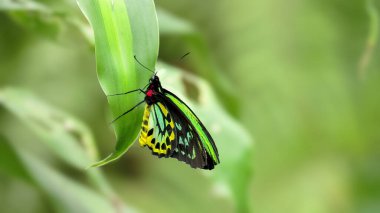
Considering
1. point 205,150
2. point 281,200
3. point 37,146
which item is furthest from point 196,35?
point 281,200

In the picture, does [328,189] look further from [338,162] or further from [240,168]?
[240,168]

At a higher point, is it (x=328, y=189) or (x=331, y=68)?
(x=331, y=68)

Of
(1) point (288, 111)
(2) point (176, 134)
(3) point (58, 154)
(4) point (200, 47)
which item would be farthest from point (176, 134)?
(1) point (288, 111)

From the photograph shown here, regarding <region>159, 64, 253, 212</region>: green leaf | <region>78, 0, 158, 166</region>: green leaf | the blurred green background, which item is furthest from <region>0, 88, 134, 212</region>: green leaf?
the blurred green background

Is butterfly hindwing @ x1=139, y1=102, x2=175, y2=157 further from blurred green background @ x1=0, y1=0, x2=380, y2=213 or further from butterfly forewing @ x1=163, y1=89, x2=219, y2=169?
blurred green background @ x1=0, y1=0, x2=380, y2=213

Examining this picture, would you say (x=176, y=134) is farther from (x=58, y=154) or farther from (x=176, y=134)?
(x=58, y=154)

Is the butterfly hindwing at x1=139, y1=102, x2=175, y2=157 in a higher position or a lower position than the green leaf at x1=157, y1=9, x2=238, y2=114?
lower
